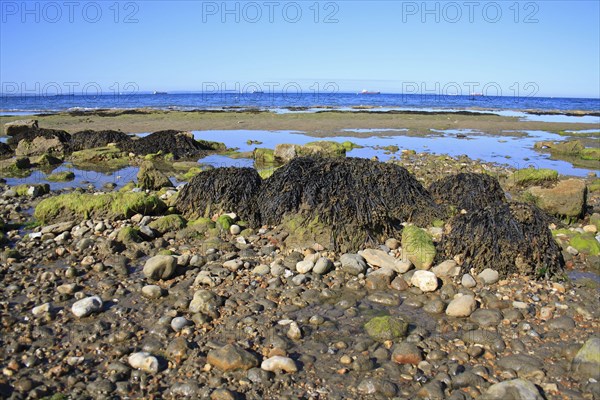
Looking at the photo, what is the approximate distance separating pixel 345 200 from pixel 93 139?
13295mm

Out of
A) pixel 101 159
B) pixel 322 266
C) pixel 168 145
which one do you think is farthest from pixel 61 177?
pixel 322 266

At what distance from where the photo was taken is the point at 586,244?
630 centimetres

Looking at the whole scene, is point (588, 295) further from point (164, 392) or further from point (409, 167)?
point (409, 167)

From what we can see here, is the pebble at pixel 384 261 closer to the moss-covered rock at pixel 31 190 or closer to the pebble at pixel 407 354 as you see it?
the pebble at pixel 407 354

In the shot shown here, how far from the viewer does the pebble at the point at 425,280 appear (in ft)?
17.1

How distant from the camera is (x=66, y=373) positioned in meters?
3.71

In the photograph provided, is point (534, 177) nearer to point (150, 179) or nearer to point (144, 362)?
point (150, 179)

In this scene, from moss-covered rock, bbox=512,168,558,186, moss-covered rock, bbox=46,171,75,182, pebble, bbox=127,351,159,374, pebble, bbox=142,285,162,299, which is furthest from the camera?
moss-covered rock, bbox=46,171,75,182

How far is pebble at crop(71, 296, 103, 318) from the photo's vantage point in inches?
181

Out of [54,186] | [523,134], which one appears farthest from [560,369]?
[523,134]

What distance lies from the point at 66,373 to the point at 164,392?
0.80 metres

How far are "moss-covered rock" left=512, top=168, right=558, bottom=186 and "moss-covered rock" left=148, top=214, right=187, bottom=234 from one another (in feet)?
22.6

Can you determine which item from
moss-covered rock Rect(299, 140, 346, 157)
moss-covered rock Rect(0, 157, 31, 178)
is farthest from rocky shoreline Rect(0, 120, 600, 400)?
moss-covered rock Rect(299, 140, 346, 157)

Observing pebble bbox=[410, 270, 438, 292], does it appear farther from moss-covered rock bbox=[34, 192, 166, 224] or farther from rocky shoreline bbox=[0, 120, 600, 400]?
moss-covered rock bbox=[34, 192, 166, 224]
